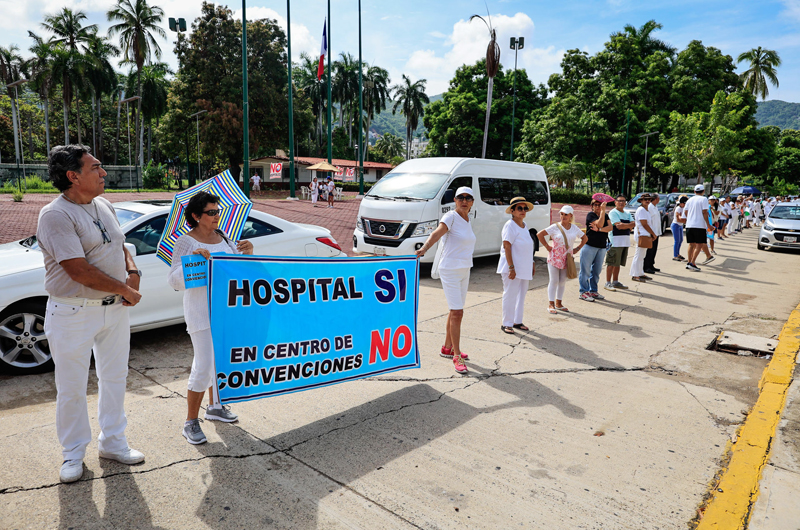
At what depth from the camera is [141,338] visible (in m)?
5.89

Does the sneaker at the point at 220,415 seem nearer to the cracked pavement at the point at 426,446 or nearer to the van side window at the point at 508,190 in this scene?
the cracked pavement at the point at 426,446

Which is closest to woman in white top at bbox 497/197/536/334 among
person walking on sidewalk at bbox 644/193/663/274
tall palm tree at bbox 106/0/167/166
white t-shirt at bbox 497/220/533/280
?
white t-shirt at bbox 497/220/533/280

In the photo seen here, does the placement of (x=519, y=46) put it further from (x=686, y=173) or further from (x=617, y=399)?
(x=617, y=399)

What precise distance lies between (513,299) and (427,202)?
3795mm

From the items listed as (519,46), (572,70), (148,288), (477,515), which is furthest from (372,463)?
(572,70)

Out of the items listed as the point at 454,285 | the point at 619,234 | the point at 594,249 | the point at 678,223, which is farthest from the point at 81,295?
the point at 678,223

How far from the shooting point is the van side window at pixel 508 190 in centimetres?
1097

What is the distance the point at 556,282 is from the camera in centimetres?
766

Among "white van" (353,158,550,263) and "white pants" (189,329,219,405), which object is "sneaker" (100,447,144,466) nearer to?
"white pants" (189,329,219,405)

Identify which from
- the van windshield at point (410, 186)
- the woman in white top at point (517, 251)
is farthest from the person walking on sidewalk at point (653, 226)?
the woman in white top at point (517, 251)

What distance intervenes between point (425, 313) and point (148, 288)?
367cm

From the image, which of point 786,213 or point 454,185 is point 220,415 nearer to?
point 454,185

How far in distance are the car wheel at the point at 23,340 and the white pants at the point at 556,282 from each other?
6116 mm

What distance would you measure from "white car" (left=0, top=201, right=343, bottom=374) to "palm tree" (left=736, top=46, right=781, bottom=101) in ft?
220
